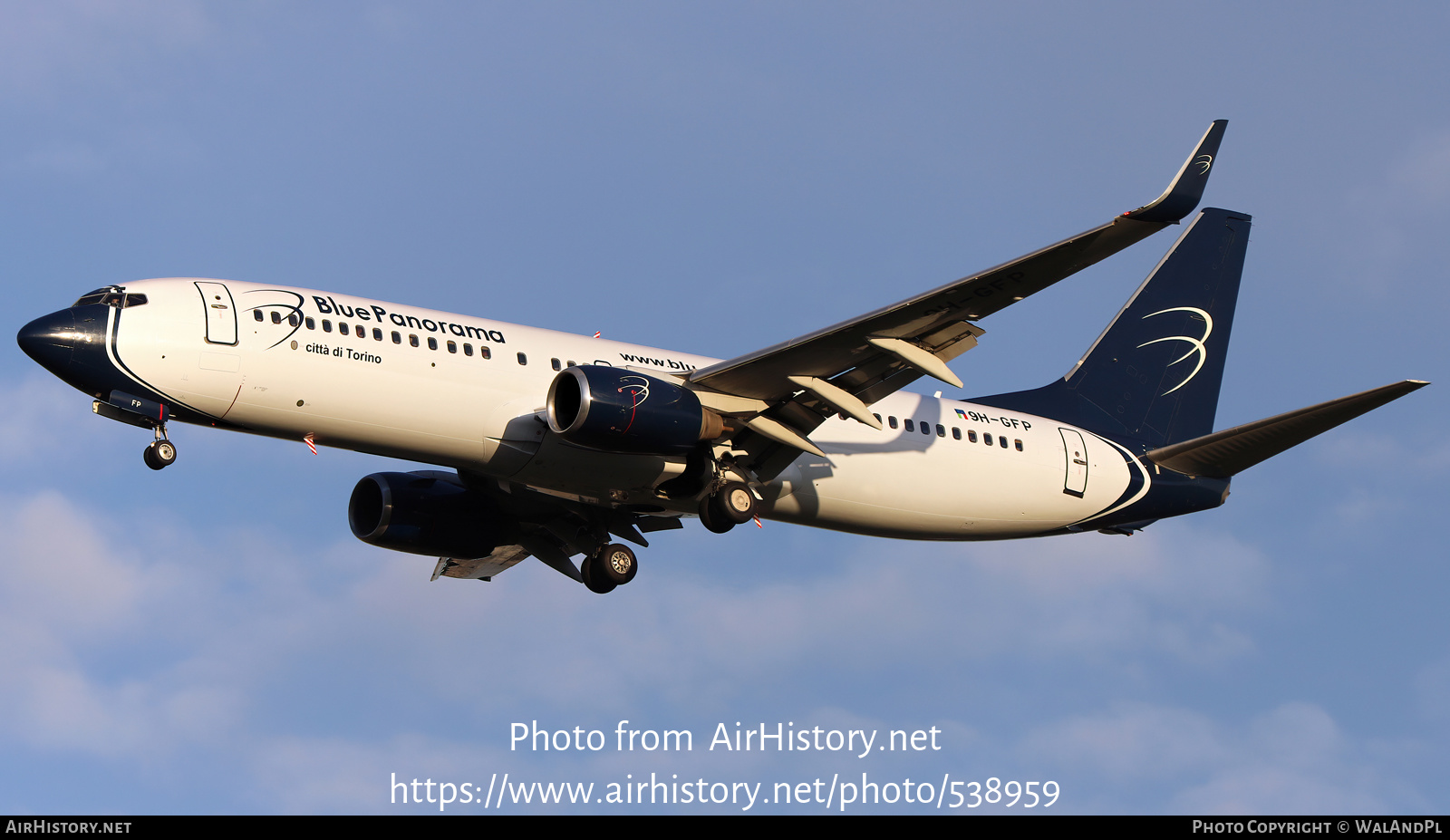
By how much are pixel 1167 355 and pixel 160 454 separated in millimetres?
25872

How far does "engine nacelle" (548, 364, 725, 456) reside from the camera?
28.7m

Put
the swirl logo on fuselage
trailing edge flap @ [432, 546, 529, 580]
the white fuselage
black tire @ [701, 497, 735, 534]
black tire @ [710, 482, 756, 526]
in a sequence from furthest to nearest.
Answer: the swirl logo on fuselage → trailing edge flap @ [432, 546, 529, 580] → black tire @ [701, 497, 735, 534] → black tire @ [710, 482, 756, 526] → the white fuselage

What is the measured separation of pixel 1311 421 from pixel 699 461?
43.4ft

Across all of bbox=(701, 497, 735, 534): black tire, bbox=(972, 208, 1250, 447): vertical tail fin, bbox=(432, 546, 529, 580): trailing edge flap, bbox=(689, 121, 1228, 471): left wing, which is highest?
bbox=(972, 208, 1250, 447): vertical tail fin

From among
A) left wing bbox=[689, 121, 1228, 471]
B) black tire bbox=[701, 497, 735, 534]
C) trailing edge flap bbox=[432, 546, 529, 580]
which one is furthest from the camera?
trailing edge flap bbox=[432, 546, 529, 580]

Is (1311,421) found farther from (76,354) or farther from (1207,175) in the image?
(76,354)

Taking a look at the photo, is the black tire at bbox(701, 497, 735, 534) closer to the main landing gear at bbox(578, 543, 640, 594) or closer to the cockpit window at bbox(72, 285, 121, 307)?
the main landing gear at bbox(578, 543, 640, 594)

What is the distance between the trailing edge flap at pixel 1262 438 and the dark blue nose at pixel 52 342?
969 inches

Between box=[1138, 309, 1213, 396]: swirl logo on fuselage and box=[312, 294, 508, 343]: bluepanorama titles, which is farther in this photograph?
box=[1138, 309, 1213, 396]: swirl logo on fuselage

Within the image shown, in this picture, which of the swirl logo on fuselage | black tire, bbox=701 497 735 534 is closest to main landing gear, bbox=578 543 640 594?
black tire, bbox=701 497 735 534

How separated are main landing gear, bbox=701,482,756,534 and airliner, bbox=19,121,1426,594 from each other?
0.05 m

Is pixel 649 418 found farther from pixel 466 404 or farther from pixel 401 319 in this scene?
pixel 401 319

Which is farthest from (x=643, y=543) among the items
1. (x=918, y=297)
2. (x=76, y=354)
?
(x=76, y=354)

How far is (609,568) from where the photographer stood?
3559 centimetres
